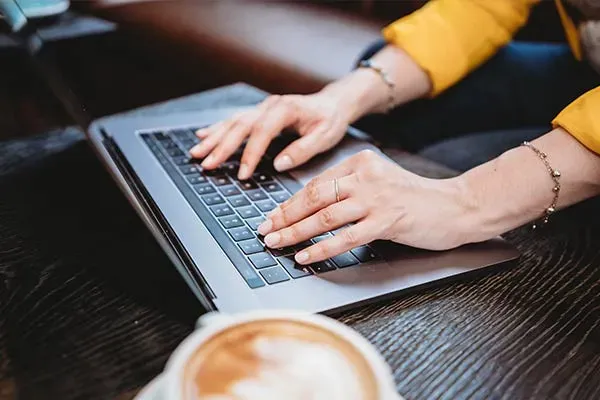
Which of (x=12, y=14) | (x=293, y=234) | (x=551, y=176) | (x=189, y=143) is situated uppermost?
(x=12, y=14)

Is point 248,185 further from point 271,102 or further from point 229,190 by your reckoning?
point 271,102

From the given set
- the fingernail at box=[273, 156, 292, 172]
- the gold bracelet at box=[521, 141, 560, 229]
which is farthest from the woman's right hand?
the gold bracelet at box=[521, 141, 560, 229]

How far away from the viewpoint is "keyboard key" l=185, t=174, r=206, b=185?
2.40ft

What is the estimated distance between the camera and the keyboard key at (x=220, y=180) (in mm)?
737

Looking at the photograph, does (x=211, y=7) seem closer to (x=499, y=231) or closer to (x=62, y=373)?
(x=499, y=231)

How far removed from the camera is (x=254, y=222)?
654 mm

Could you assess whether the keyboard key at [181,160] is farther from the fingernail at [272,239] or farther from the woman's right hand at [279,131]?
the fingernail at [272,239]

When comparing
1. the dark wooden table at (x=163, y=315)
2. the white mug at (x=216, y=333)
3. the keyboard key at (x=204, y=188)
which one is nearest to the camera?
the white mug at (x=216, y=333)

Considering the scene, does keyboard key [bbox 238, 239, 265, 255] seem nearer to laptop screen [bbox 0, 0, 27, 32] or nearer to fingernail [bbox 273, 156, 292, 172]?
fingernail [bbox 273, 156, 292, 172]

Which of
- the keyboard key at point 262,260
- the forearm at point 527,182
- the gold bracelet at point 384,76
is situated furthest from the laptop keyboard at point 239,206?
the gold bracelet at point 384,76

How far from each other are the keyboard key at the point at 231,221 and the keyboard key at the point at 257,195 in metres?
0.05

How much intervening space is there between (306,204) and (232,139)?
20cm

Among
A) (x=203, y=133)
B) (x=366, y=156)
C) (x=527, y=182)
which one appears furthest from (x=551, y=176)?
(x=203, y=133)

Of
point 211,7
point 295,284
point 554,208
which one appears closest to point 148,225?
point 295,284
